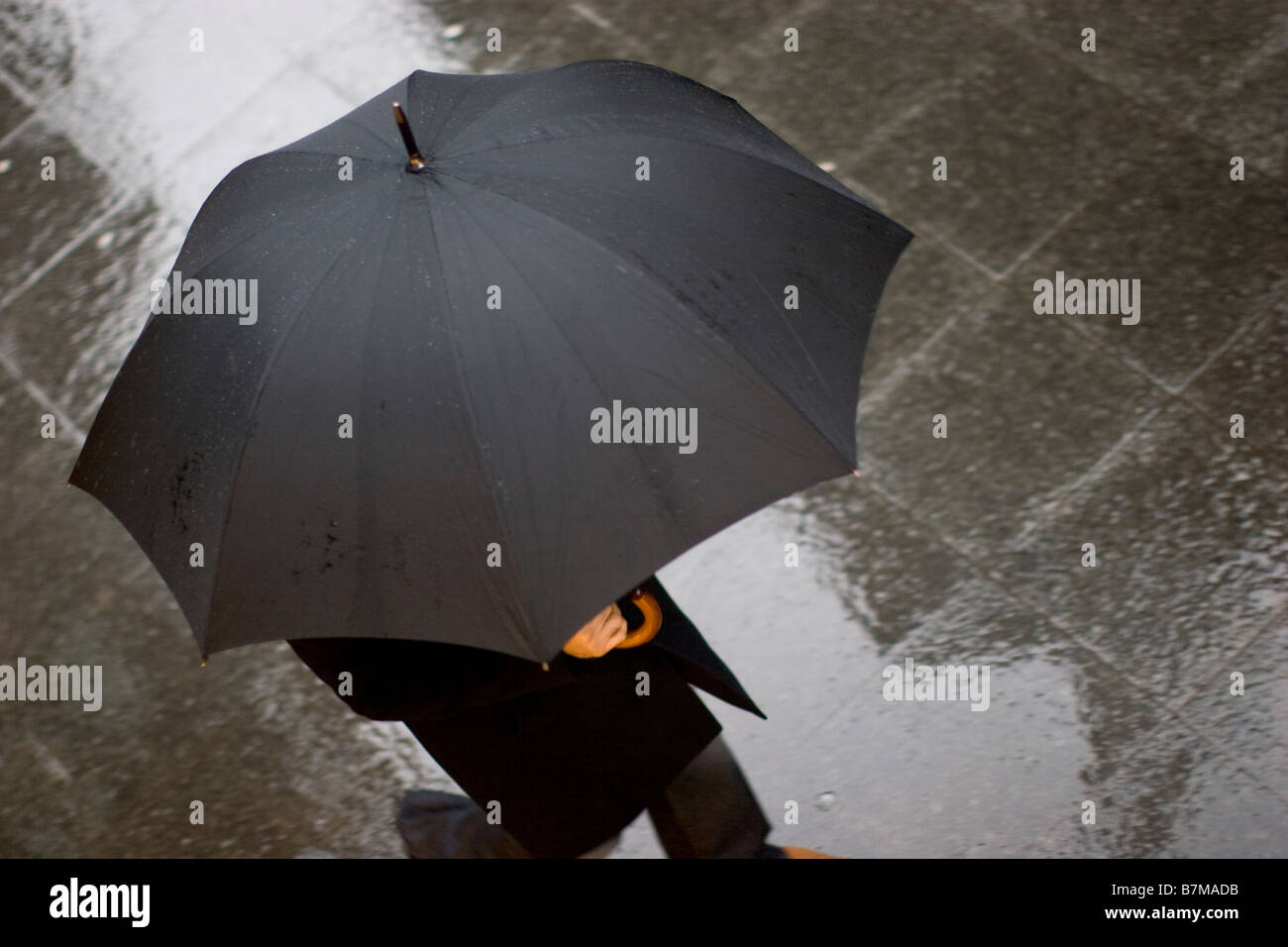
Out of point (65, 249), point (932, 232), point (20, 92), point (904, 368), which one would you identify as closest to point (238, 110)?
point (65, 249)

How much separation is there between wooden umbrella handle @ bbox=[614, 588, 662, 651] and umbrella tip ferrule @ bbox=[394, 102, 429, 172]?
3.45ft

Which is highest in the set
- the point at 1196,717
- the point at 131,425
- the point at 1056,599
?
the point at 131,425

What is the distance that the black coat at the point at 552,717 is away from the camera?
3045 mm

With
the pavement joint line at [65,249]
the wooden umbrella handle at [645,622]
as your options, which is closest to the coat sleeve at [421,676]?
the wooden umbrella handle at [645,622]

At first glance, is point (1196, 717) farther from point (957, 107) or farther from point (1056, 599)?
point (957, 107)

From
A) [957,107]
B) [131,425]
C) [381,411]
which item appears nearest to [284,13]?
[957,107]

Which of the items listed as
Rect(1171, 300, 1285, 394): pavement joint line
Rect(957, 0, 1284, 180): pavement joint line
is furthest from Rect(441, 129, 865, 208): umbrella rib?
Rect(957, 0, 1284, 180): pavement joint line

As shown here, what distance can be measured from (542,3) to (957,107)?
1895 mm

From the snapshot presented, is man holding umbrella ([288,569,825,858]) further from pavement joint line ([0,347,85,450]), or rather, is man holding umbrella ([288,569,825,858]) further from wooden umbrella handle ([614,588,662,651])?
pavement joint line ([0,347,85,450])

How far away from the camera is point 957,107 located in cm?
555

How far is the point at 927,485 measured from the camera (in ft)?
15.5

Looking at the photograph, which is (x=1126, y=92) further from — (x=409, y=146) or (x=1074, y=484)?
(x=409, y=146)

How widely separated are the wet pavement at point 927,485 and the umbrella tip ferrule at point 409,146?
2182mm

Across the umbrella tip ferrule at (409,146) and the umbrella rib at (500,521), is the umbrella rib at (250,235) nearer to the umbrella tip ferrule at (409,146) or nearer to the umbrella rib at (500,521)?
the umbrella tip ferrule at (409,146)
